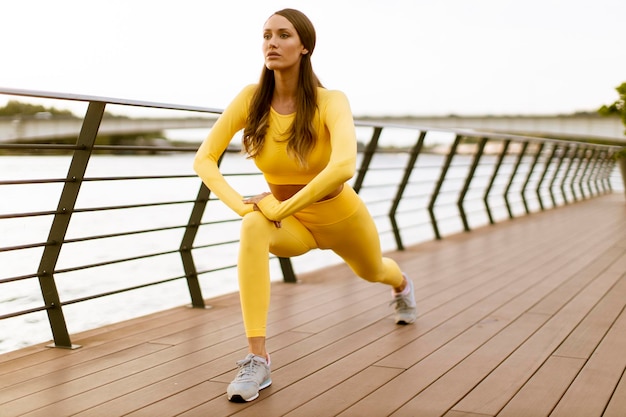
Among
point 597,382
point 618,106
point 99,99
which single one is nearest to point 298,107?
point 99,99

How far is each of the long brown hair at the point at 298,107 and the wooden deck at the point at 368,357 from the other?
86 cm

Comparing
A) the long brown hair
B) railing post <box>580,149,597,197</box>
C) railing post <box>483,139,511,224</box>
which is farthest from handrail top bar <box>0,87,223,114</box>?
railing post <box>580,149,597,197</box>

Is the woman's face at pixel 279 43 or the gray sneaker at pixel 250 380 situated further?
the woman's face at pixel 279 43

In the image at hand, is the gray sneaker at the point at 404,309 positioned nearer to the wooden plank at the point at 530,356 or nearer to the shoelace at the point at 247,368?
the wooden plank at the point at 530,356

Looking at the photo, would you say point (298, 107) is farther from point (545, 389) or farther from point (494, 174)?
point (494, 174)

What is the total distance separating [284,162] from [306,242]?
35 centimetres

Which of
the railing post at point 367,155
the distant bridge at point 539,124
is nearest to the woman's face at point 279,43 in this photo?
the railing post at point 367,155

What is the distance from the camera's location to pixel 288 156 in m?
2.94

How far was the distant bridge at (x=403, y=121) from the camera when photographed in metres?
25.8

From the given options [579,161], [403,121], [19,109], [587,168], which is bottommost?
[587,168]

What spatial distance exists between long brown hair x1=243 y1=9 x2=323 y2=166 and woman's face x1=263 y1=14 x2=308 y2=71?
3 centimetres

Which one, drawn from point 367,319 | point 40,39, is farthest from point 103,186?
point 367,319

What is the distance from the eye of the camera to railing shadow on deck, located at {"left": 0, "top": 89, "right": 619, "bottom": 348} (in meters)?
3.40

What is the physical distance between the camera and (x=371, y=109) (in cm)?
4456
